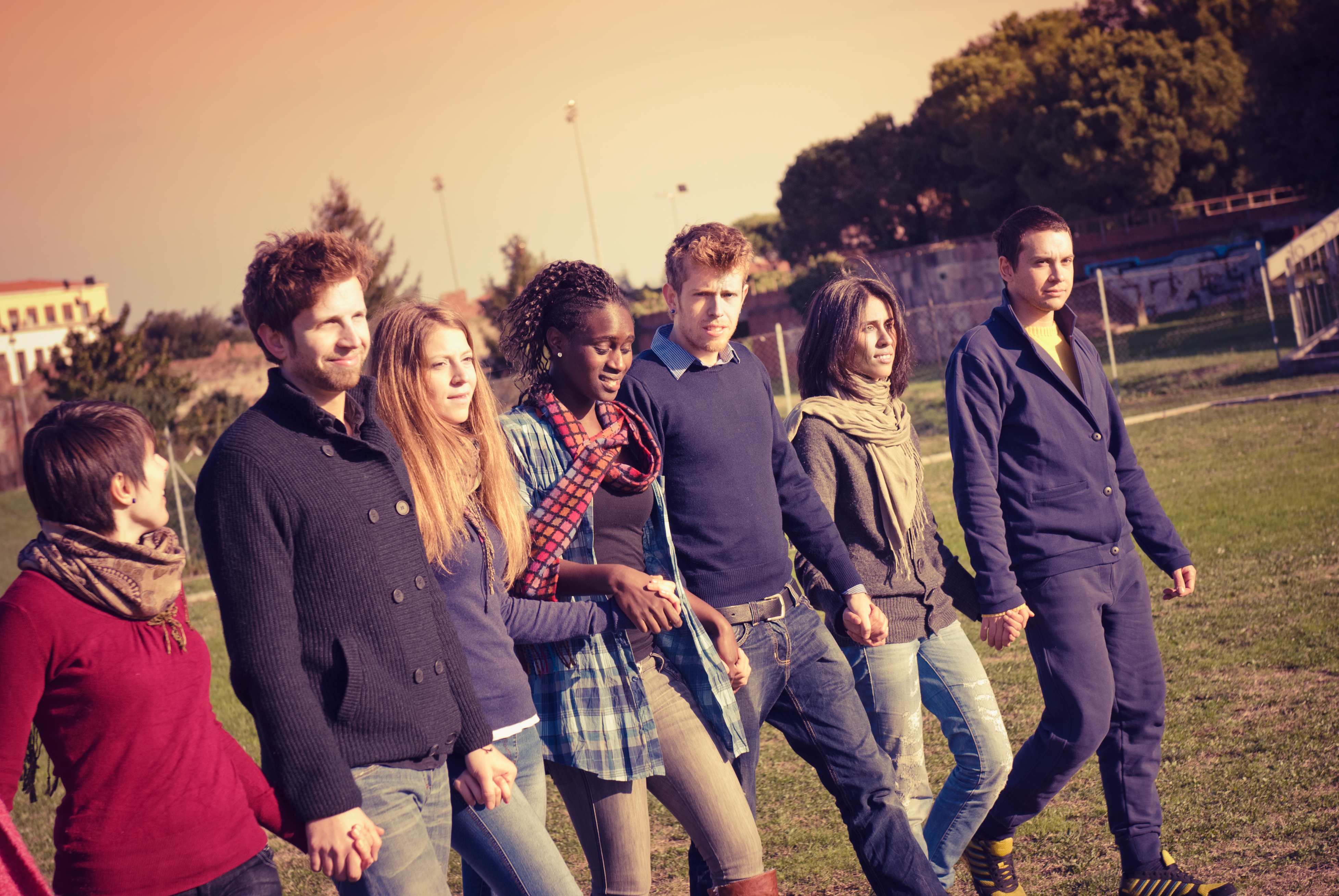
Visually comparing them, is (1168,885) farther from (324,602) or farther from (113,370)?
(113,370)

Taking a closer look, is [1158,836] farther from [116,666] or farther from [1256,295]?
[1256,295]

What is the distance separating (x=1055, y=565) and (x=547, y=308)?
1.87m

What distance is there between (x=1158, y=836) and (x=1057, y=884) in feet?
1.36

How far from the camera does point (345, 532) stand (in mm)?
2400

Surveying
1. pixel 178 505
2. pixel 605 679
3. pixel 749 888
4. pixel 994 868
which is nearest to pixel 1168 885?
pixel 994 868

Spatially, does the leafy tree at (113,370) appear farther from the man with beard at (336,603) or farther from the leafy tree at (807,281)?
the man with beard at (336,603)

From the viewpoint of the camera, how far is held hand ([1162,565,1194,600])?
162 inches

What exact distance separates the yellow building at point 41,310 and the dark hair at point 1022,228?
8794 centimetres

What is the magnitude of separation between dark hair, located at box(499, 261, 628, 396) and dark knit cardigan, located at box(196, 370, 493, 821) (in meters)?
0.85

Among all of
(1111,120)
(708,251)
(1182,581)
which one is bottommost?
(1182,581)

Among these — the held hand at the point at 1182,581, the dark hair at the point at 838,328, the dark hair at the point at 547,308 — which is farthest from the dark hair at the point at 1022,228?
the dark hair at the point at 547,308

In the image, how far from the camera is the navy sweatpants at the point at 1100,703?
3688 mm

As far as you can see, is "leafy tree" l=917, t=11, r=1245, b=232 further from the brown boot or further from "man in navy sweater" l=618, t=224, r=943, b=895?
the brown boot

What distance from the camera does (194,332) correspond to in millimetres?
54594
